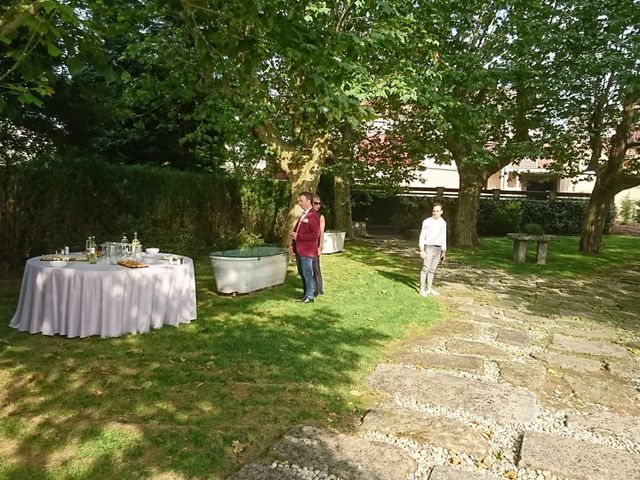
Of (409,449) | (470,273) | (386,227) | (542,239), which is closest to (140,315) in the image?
(409,449)

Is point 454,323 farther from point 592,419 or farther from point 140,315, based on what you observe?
point 140,315

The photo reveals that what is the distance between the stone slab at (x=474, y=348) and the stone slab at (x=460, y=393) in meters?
0.99

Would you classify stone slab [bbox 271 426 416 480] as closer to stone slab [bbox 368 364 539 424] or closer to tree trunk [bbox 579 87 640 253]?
stone slab [bbox 368 364 539 424]

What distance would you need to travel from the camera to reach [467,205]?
56.2 feet

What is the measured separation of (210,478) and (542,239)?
13449mm

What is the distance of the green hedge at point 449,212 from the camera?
76.6 ft

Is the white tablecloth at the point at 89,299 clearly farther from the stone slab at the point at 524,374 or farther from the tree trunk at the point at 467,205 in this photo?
the tree trunk at the point at 467,205

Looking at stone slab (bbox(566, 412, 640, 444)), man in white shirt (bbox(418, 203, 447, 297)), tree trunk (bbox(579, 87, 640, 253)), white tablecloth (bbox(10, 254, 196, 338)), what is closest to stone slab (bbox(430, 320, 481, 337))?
man in white shirt (bbox(418, 203, 447, 297))

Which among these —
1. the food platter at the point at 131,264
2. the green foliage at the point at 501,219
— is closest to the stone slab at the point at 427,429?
the food platter at the point at 131,264

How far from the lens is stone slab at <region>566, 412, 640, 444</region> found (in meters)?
3.88

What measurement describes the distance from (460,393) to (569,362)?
1938 millimetres

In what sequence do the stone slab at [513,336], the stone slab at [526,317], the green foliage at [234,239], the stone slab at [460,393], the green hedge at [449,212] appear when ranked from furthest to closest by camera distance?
the green hedge at [449,212] → the green foliage at [234,239] → the stone slab at [526,317] → the stone slab at [513,336] → the stone slab at [460,393]

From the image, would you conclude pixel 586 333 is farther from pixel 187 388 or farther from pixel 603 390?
pixel 187 388

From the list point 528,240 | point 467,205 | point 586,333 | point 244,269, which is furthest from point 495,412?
point 467,205
